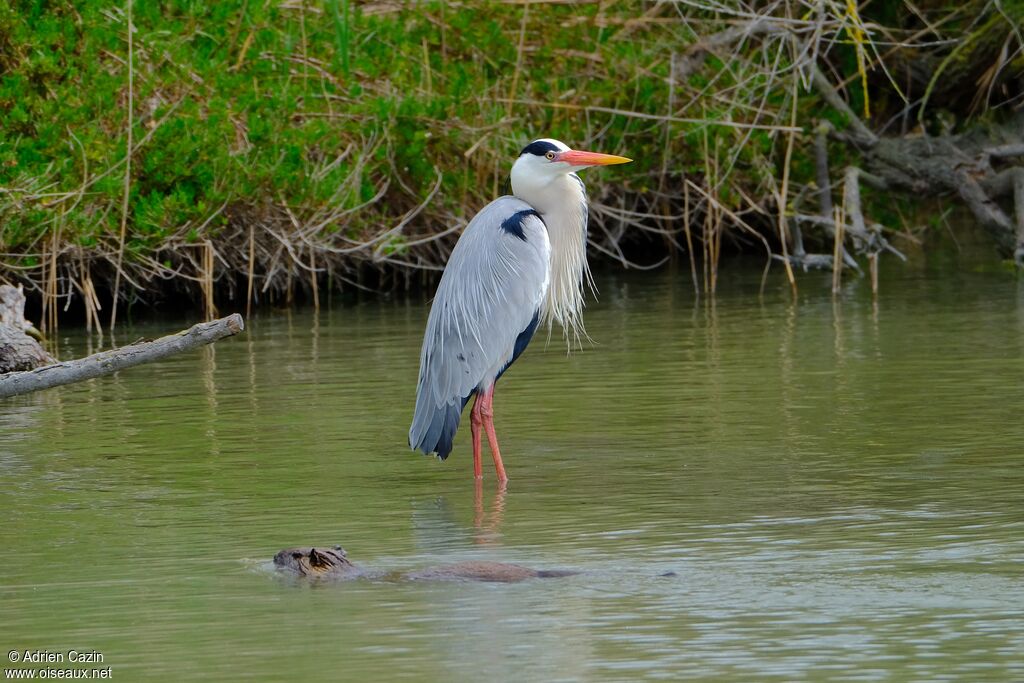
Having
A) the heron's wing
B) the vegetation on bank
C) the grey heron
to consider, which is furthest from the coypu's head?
the vegetation on bank

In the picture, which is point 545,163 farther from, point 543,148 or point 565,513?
point 565,513

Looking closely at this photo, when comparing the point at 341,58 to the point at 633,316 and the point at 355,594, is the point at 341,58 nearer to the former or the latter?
the point at 633,316

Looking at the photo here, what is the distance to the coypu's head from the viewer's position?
5336 millimetres

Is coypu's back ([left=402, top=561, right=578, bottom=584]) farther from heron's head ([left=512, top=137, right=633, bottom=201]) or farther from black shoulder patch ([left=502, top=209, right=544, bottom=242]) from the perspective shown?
heron's head ([left=512, top=137, right=633, bottom=201])

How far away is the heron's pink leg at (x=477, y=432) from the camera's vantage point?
7180mm

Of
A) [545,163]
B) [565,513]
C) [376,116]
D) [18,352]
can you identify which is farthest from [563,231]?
[376,116]

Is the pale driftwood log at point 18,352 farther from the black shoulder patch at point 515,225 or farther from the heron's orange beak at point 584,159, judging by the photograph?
the heron's orange beak at point 584,159

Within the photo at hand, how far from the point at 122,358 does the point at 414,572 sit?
5.34 feet

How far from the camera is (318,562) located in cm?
534

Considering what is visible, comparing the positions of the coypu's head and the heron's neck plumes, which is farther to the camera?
the heron's neck plumes

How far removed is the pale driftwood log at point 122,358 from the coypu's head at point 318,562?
0.88 m

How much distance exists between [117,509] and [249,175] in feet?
22.2

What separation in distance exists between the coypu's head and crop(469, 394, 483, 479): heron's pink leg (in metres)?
1.83

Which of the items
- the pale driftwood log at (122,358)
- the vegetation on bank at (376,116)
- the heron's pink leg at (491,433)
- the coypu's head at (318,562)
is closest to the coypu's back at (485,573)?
the coypu's head at (318,562)
